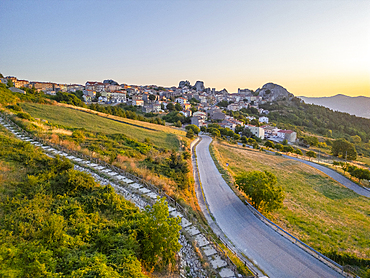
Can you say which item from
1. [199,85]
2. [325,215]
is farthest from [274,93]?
[325,215]

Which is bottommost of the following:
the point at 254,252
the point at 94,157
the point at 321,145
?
the point at 321,145

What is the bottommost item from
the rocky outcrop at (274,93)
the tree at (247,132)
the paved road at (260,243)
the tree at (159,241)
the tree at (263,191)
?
Result: the tree at (247,132)

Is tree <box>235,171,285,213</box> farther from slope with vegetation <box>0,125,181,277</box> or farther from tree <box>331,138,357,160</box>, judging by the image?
tree <box>331,138,357,160</box>

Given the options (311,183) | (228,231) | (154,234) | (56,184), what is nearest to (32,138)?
(56,184)

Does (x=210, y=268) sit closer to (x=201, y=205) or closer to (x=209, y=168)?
(x=201, y=205)

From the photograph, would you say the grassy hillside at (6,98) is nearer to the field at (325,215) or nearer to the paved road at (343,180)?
the field at (325,215)

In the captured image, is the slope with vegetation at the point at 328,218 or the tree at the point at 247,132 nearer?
the slope with vegetation at the point at 328,218

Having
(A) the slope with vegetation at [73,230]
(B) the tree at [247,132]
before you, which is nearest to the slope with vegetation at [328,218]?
(A) the slope with vegetation at [73,230]
